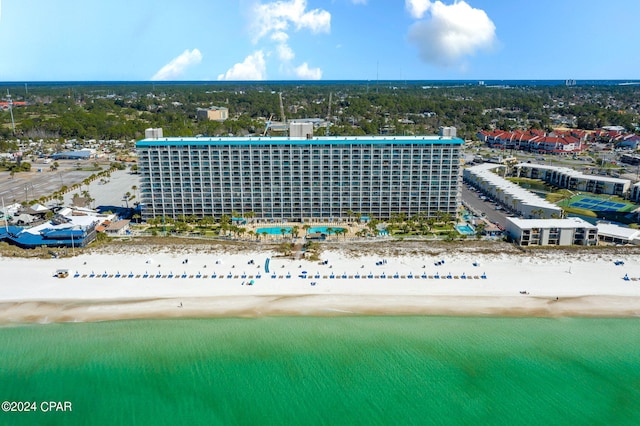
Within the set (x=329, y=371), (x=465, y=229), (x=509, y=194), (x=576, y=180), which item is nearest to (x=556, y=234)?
(x=465, y=229)

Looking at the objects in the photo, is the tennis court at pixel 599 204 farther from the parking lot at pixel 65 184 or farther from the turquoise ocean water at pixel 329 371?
the parking lot at pixel 65 184

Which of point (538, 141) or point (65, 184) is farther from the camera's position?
point (538, 141)

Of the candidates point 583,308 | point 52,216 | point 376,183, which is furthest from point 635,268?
point 52,216

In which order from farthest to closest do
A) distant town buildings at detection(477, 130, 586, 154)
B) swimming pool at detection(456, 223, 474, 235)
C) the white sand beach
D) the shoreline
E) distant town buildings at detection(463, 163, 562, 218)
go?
distant town buildings at detection(477, 130, 586, 154), distant town buildings at detection(463, 163, 562, 218), swimming pool at detection(456, 223, 474, 235), the white sand beach, the shoreline

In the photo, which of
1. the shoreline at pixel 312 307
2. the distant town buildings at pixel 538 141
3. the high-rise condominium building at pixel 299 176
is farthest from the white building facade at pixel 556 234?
the distant town buildings at pixel 538 141

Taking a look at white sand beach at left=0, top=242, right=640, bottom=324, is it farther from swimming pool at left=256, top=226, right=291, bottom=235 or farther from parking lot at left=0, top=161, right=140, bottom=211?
parking lot at left=0, top=161, right=140, bottom=211

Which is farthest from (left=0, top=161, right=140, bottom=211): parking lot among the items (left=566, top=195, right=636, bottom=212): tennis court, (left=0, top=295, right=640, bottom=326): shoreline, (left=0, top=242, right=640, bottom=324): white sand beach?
(left=566, top=195, right=636, bottom=212): tennis court

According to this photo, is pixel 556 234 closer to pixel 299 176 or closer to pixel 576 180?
pixel 299 176
